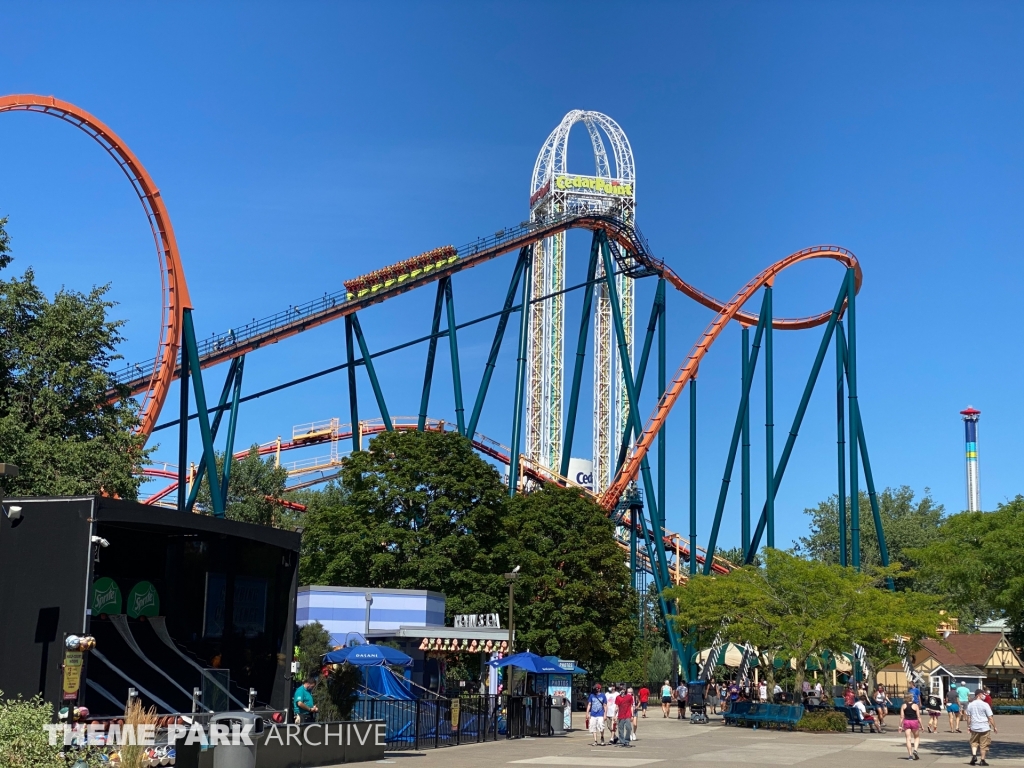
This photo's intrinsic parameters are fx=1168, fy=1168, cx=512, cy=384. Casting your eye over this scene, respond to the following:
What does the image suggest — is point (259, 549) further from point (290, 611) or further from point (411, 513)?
point (411, 513)

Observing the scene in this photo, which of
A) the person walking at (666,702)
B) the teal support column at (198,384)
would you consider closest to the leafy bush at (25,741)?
the teal support column at (198,384)

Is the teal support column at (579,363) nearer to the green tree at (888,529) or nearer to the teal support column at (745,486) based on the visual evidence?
the teal support column at (745,486)

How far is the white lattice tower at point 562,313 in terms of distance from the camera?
79.6 metres

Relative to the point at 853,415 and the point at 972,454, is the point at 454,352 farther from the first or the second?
the point at 972,454

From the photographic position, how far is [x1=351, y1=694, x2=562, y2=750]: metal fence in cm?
2327

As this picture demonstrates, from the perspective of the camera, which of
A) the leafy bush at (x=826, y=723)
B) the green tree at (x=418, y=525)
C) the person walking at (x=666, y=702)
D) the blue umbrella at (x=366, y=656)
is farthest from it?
the person walking at (x=666, y=702)

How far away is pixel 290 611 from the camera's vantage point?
2183 centimetres

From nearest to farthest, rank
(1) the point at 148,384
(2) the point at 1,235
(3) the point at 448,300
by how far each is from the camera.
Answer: (2) the point at 1,235
(1) the point at 148,384
(3) the point at 448,300

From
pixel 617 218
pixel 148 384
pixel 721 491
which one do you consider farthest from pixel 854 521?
pixel 148 384

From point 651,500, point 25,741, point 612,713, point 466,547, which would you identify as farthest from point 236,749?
point 651,500

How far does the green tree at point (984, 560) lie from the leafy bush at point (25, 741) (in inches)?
714

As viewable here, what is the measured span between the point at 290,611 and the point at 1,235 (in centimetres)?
1439

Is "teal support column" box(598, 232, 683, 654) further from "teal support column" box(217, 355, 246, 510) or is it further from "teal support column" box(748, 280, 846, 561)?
"teal support column" box(217, 355, 246, 510)

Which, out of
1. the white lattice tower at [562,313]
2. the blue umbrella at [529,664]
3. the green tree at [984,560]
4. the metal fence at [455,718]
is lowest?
the metal fence at [455,718]
